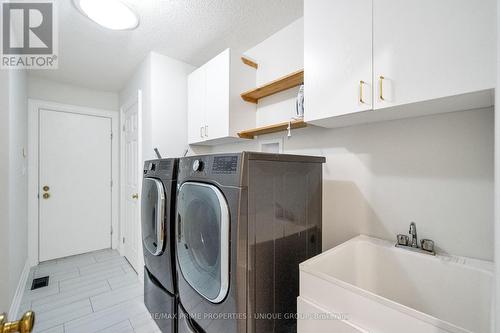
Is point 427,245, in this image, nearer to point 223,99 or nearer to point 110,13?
point 223,99

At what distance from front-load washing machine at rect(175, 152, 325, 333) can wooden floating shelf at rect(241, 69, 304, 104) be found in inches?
26.1

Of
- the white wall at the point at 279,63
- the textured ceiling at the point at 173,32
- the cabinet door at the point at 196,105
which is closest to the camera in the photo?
the textured ceiling at the point at 173,32

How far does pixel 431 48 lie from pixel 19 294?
359 cm

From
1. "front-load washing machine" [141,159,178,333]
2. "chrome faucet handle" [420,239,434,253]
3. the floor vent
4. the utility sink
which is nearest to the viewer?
the utility sink

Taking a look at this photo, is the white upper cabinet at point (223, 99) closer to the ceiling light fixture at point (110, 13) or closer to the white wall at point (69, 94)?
the ceiling light fixture at point (110, 13)

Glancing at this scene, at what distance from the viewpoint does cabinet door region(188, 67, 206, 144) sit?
2109 millimetres

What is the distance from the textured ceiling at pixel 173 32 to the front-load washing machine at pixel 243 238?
120cm

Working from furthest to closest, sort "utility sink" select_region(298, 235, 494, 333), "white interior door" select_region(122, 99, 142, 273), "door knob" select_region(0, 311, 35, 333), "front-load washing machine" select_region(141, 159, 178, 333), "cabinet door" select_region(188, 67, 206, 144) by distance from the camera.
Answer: "white interior door" select_region(122, 99, 142, 273), "cabinet door" select_region(188, 67, 206, 144), "front-load washing machine" select_region(141, 159, 178, 333), "utility sink" select_region(298, 235, 494, 333), "door knob" select_region(0, 311, 35, 333)

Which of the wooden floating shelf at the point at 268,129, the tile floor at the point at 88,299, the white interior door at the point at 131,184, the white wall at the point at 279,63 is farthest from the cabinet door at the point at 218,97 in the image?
the tile floor at the point at 88,299

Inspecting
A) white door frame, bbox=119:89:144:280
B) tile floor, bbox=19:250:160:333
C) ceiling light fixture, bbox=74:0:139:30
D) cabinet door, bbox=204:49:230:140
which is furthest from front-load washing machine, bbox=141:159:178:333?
ceiling light fixture, bbox=74:0:139:30

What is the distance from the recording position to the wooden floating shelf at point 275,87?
5.16ft

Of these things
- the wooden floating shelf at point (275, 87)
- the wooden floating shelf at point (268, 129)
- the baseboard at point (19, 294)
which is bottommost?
the baseboard at point (19, 294)

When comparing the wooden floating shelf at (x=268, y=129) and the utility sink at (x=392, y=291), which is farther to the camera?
the wooden floating shelf at (x=268, y=129)

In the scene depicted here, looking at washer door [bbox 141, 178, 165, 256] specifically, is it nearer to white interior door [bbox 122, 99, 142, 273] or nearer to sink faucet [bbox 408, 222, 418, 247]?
white interior door [bbox 122, 99, 142, 273]
